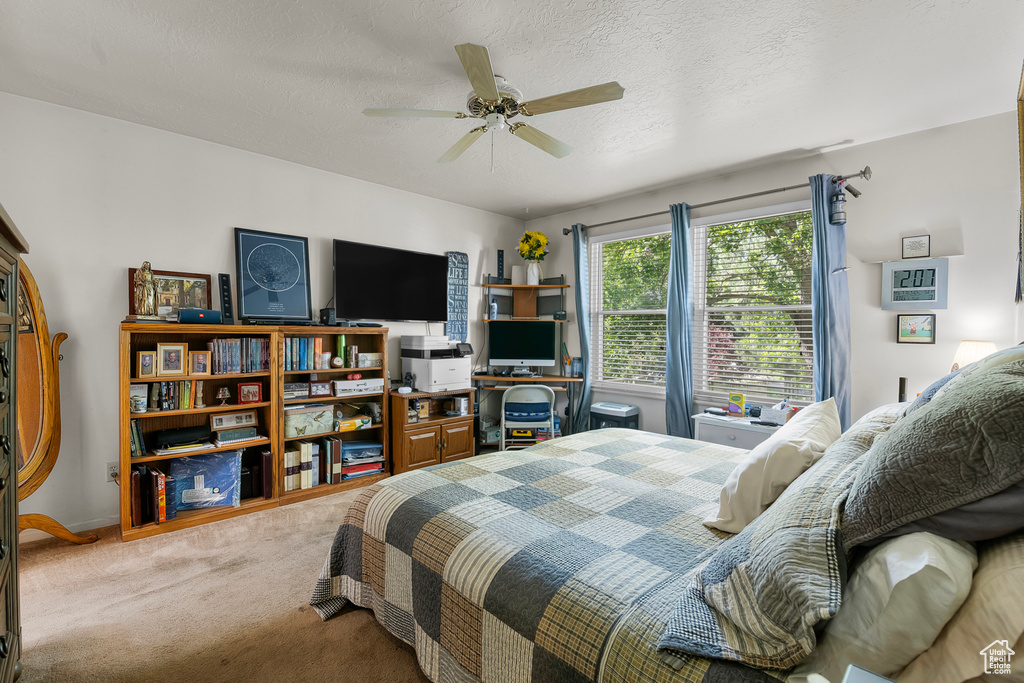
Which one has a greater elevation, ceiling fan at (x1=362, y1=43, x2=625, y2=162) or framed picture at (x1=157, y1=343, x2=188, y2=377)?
ceiling fan at (x1=362, y1=43, x2=625, y2=162)

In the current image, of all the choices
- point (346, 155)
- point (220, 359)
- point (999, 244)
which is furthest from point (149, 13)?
point (999, 244)

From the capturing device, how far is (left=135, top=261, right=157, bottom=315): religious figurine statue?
2.80 m

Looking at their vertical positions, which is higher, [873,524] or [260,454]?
[873,524]

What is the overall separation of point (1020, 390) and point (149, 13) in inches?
115

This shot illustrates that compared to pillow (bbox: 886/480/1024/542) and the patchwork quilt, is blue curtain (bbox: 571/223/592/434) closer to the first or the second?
the patchwork quilt

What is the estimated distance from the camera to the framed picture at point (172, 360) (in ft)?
9.29

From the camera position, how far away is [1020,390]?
0.75 m

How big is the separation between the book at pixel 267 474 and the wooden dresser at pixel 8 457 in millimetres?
1822

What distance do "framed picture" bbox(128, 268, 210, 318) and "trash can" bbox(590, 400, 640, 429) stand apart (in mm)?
3263

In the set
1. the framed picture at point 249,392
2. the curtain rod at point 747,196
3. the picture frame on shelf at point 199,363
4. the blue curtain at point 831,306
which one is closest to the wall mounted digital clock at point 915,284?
the blue curtain at point 831,306

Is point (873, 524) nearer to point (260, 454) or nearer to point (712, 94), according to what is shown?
point (712, 94)

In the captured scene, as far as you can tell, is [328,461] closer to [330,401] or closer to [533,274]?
[330,401]

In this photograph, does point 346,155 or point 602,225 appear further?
point 602,225

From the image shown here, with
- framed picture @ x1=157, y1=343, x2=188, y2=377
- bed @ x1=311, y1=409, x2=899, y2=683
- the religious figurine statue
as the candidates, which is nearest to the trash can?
bed @ x1=311, y1=409, x2=899, y2=683
